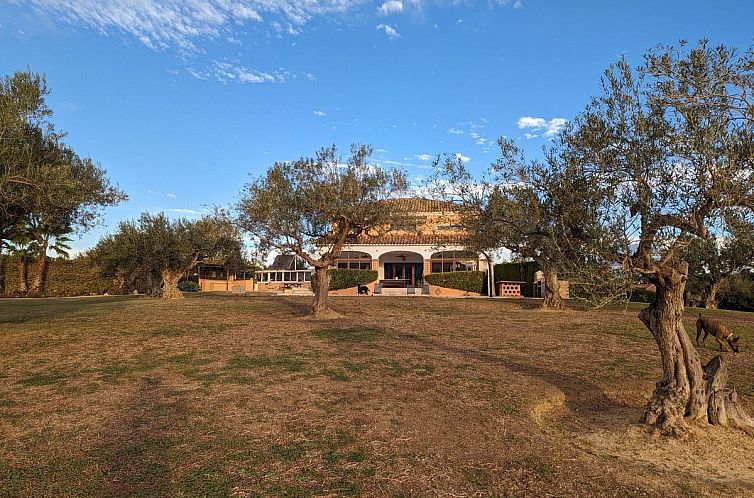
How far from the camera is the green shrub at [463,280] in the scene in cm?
3634

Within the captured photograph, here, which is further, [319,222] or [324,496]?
[319,222]

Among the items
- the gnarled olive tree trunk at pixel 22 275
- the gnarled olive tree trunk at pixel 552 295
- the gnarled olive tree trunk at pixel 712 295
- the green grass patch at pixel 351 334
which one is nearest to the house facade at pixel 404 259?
the gnarled olive tree trunk at pixel 552 295

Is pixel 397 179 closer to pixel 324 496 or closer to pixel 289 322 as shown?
pixel 289 322

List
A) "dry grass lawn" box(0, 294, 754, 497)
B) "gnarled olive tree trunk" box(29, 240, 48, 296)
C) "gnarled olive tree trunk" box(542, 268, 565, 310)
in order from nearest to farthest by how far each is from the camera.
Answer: "dry grass lawn" box(0, 294, 754, 497) < "gnarled olive tree trunk" box(542, 268, 565, 310) < "gnarled olive tree trunk" box(29, 240, 48, 296)

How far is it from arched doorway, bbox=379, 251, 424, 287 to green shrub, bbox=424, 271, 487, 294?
6218mm

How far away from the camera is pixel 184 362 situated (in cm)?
1078

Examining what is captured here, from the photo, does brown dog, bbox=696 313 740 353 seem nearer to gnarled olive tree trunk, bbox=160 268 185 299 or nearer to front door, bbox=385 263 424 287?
gnarled olive tree trunk, bbox=160 268 185 299

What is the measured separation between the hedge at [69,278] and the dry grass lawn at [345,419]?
88.5 ft

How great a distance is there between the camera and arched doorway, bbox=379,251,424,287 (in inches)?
1710

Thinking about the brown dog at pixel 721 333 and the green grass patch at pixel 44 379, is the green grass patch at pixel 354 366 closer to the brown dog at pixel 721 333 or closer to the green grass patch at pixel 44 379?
the green grass patch at pixel 44 379

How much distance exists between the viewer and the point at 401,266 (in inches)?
1737

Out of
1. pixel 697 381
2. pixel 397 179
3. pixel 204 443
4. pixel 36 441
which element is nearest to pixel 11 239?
pixel 36 441

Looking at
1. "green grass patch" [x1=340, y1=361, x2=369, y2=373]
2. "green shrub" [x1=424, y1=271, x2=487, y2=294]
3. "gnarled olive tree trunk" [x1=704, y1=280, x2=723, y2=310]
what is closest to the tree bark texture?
"green grass patch" [x1=340, y1=361, x2=369, y2=373]

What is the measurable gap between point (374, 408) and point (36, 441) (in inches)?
173
